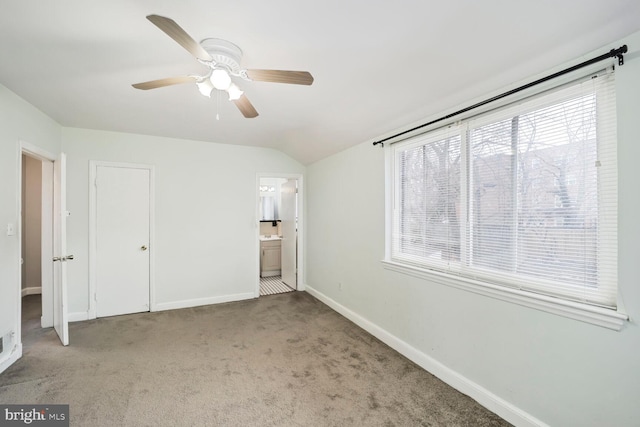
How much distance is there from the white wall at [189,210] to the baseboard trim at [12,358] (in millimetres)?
1003

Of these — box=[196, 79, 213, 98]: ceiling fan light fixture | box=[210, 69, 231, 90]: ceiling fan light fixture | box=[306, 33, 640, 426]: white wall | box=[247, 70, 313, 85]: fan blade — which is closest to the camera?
box=[306, 33, 640, 426]: white wall

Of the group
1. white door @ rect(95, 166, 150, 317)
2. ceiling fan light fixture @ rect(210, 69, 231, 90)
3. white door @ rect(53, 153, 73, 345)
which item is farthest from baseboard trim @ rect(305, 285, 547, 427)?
white door @ rect(53, 153, 73, 345)

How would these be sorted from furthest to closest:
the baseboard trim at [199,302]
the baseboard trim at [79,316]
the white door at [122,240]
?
1. the baseboard trim at [199,302]
2. the white door at [122,240]
3. the baseboard trim at [79,316]

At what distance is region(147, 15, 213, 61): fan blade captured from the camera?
1.18 meters

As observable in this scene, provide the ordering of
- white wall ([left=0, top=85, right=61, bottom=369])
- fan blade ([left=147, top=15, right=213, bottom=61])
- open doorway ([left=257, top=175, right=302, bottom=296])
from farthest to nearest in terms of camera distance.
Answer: open doorway ([left=257, top=175, right=302, bottom=296]) → white wall ([left=0, top=85, right=61, bottom=369]) → fan blade ([left=147, top=15, right=213, bottom=61])

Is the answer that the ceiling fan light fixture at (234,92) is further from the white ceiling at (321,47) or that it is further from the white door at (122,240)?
the white door at (122,240)

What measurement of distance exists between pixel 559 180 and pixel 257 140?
3528 mm

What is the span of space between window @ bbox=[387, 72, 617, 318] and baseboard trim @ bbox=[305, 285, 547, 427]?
2.55 ft

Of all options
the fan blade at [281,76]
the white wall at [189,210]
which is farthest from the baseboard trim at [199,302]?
the fan blade at [281,76]

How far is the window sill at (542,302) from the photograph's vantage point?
4.73 feet

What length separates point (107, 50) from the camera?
1.87 m

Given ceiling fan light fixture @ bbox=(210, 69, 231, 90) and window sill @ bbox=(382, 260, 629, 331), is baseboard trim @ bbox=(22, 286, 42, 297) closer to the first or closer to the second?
ceiling fan light fixture @ bbox=(210, 69, 231, 90)

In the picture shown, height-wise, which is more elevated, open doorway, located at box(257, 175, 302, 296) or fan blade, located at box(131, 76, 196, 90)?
fan blade, located at box(131, 76, 196, 90)

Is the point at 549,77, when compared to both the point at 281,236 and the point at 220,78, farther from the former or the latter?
the point at 281,236
